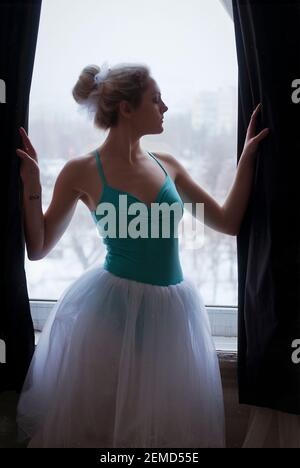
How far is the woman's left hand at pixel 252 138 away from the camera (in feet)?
4.17

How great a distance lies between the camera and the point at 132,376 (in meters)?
1.26

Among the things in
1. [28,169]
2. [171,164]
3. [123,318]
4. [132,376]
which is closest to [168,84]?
[171,164]

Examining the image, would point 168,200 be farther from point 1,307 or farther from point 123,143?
point 1,307

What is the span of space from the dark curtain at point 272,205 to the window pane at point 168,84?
9.8 inches

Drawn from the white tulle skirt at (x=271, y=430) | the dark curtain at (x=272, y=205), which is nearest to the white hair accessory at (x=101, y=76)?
the dark curtain at (x=272, y=205)

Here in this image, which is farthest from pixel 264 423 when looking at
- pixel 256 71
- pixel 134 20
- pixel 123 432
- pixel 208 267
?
pixel 134 20

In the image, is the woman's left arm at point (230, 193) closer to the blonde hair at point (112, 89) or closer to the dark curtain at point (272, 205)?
A: the dark curtain at point (272, 205)

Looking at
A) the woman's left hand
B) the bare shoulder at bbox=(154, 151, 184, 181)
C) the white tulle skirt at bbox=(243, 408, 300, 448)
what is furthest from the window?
the white tulle skirt at bbox=(243, 408, 300, 448)

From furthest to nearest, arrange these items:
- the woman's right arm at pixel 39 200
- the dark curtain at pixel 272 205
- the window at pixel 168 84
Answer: the window at pixel 168 84 < the woman's right arm at pixel 39 200 < the dark curtain at pixel 272 205

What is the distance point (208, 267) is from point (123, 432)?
1.93 ft

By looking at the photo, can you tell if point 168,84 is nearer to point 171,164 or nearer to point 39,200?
point 171,164

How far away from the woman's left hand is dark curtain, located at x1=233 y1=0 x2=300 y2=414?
2 centimetres

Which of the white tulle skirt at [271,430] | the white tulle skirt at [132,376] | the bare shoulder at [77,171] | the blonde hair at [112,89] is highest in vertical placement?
the blonde hair at [112,89]

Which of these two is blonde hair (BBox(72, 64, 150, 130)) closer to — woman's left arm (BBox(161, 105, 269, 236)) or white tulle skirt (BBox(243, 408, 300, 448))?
woman's left arm (BBox(161, 105, 269, 236))
